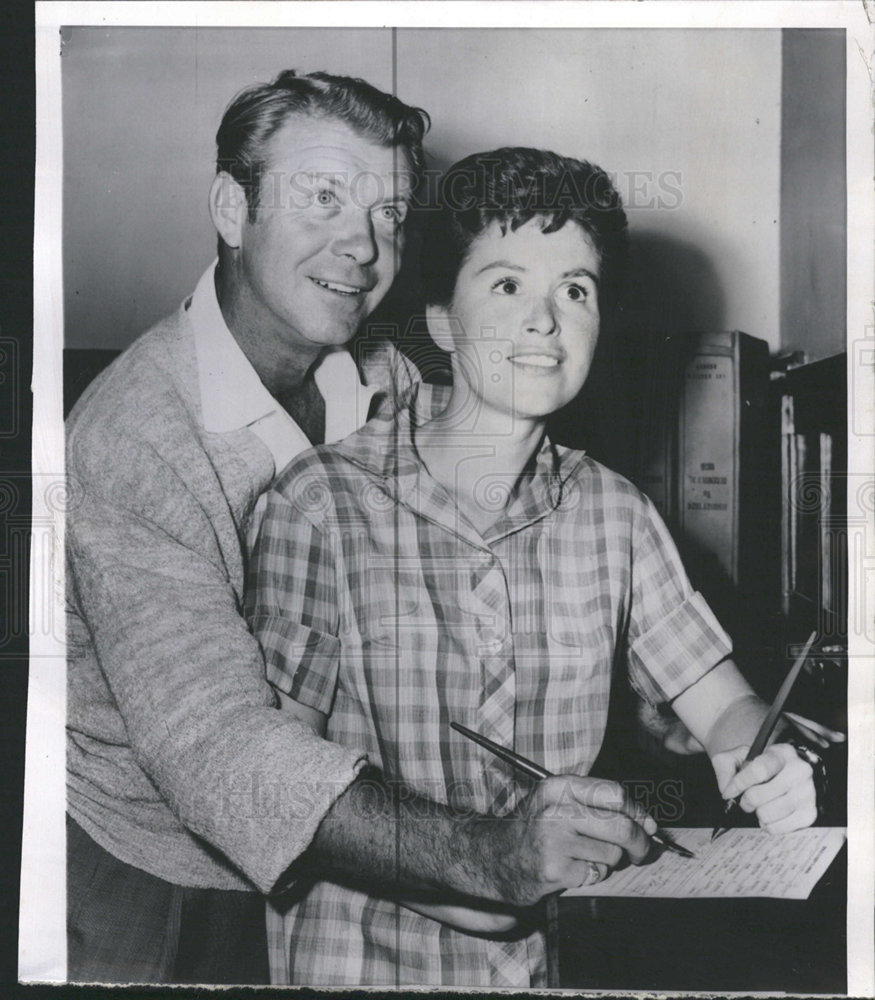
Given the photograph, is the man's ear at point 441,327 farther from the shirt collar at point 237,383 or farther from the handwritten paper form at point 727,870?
the handwritten paper form at point 727,870

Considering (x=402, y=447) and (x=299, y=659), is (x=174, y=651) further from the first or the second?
(x=402, y=447)

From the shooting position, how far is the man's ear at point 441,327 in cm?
106

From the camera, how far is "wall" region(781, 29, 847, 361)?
1.09 meters

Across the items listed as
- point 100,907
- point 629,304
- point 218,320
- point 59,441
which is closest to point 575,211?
point 629,304

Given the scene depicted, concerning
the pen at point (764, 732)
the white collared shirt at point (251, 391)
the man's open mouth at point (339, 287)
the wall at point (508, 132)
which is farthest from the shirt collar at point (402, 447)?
the pen at point (764, 732)

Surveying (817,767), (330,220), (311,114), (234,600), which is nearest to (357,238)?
(330,220)

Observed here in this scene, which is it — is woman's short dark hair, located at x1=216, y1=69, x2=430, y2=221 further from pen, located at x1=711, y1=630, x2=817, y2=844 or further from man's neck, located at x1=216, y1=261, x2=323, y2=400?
pen, located at x1=711, y1=630, x2=817, y2=844

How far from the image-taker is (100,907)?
3.59 feet

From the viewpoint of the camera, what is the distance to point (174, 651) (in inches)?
40.6

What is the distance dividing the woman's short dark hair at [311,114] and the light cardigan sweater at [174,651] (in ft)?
0.58

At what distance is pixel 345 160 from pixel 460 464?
35cm

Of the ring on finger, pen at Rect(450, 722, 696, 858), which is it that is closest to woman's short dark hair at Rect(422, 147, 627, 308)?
pen at Rect(450, 722, 696, 858)

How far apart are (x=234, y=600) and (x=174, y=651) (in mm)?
82

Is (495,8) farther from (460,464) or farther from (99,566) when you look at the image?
(99,566)
